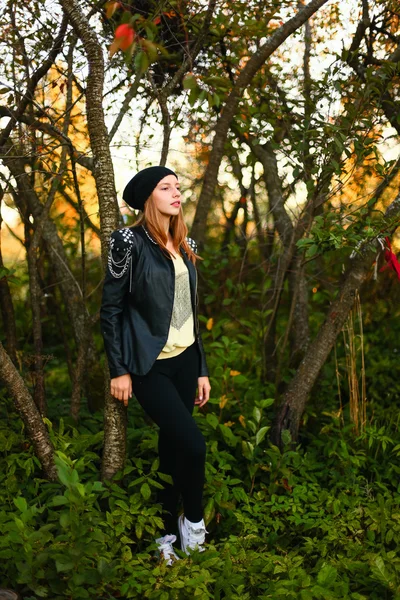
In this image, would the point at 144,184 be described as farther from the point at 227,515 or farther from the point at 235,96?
the point at 227,515

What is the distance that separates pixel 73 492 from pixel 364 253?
2132 millimetres

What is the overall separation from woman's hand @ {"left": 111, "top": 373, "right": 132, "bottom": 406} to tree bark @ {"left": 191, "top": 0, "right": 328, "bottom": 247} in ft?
6.31

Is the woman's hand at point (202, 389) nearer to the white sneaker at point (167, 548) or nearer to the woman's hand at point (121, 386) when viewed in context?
the woman's hand at point (121, 386)

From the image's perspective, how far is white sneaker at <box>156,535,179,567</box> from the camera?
2.75m

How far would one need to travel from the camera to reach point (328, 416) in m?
4.21

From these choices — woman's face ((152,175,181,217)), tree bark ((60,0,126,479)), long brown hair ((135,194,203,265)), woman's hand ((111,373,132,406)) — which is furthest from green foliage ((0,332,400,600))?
woman's face ((152,175,181,217))

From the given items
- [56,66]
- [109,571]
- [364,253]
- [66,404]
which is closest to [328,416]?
[364,253]

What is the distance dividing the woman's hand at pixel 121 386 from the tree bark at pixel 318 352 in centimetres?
125

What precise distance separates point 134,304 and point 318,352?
1377 millimetres

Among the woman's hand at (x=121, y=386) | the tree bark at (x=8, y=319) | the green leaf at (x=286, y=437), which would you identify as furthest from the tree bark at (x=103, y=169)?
the tree bark at (x=8, y=319)

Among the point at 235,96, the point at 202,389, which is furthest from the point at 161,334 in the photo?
the point at 235,96

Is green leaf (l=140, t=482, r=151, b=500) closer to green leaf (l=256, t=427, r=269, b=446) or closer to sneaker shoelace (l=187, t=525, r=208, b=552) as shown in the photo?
sneaker shoelace (l=187, t=525, r=208, b=552)

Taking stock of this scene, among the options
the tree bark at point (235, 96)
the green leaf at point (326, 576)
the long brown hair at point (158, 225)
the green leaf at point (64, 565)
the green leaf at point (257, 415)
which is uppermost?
the tree bark at point (235, 96)

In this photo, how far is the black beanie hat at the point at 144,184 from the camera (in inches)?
112
